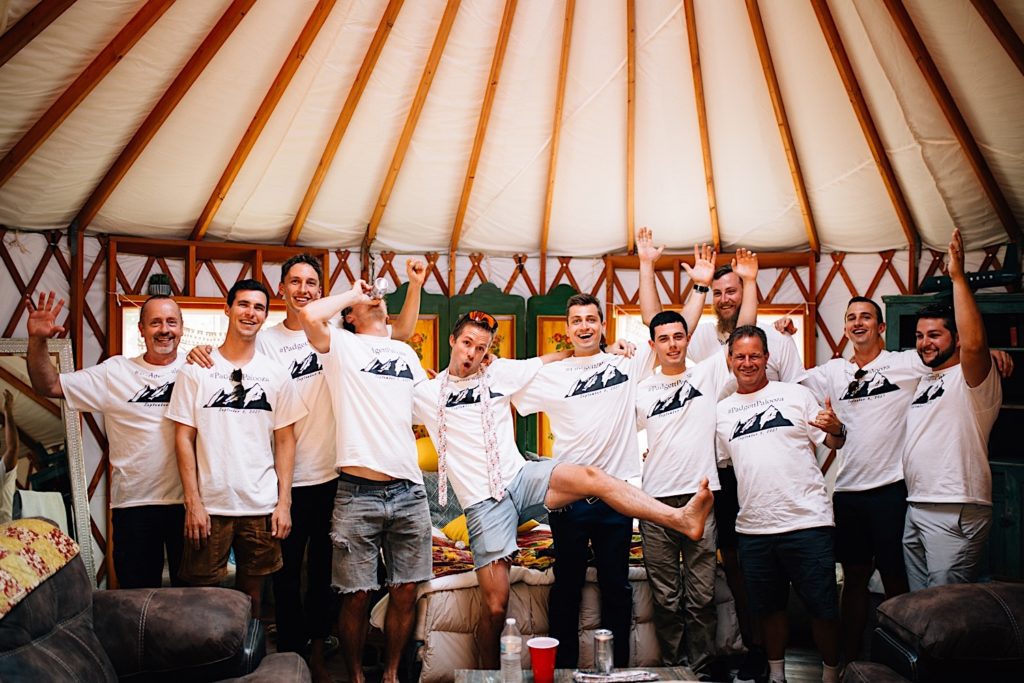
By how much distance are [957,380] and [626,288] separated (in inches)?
116

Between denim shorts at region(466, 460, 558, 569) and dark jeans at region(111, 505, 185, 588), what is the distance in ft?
3.56

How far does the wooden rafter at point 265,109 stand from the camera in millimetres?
3410

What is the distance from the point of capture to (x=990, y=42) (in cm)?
325

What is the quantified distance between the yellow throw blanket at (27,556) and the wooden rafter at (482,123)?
2.77 metres

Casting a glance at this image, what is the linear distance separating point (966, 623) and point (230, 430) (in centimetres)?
241

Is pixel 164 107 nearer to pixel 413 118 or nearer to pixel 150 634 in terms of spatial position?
pixel 413 118

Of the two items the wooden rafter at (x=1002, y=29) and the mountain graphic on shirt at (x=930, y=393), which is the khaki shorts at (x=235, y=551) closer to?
the mountain graphic on shirt at (x=930, y=393)

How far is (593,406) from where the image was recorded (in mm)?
3064

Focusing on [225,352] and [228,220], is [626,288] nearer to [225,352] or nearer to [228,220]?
[228,220]

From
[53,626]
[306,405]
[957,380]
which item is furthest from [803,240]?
[53,626]

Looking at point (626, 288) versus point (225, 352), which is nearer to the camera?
point (225, 352)

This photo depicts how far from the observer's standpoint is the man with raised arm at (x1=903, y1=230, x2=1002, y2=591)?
110 inches

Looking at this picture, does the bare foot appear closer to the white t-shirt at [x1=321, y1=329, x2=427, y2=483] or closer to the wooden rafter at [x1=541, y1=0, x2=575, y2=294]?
the white t-shirt at [x1=321, y1=329, x2=427, y2=483]

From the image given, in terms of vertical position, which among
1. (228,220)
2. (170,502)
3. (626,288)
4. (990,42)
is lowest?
(170,502)
